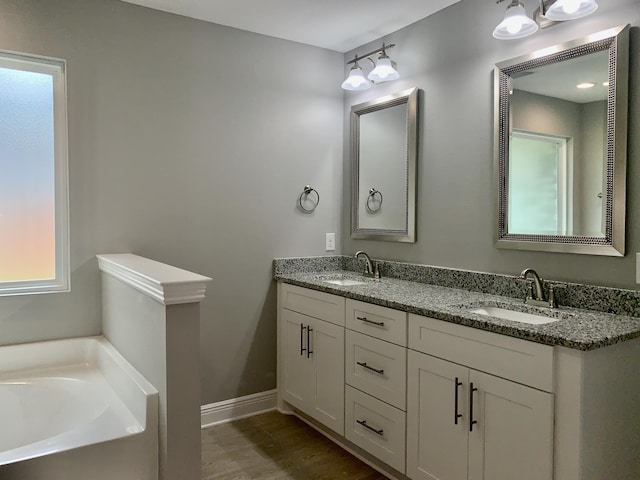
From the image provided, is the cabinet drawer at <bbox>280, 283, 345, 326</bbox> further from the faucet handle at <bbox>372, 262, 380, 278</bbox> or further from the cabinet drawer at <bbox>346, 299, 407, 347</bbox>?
the faucet handle at <bbox>372, 262, 380, 278</bbox>

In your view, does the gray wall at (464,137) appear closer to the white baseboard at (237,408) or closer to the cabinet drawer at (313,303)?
the cabinet drawer at (313,303)

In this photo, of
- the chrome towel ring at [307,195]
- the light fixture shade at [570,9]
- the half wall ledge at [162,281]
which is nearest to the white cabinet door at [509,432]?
the half wall ledge at [162,281]

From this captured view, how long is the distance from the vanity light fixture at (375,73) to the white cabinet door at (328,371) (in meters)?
1.45

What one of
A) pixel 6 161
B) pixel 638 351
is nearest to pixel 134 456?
pixel 6 161

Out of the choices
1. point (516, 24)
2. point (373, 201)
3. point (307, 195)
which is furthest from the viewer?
point (307, 195)

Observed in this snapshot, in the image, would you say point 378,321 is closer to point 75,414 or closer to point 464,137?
point 464,137

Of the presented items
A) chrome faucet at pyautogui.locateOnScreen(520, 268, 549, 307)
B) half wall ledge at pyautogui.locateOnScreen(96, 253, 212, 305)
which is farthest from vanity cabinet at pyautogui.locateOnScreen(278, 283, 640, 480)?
half wall ledge at pyautogui.locateOnScreen(96, 253, 212, 305)

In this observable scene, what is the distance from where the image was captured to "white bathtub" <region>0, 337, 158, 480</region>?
167 centimetres

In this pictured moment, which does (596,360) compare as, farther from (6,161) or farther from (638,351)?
(6,161)

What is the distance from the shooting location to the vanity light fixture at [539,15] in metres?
1.92

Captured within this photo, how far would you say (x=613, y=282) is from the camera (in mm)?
1997

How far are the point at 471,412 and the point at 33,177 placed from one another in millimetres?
2381

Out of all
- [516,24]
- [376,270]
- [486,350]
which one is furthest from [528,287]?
[516,24]

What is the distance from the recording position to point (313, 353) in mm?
2846
